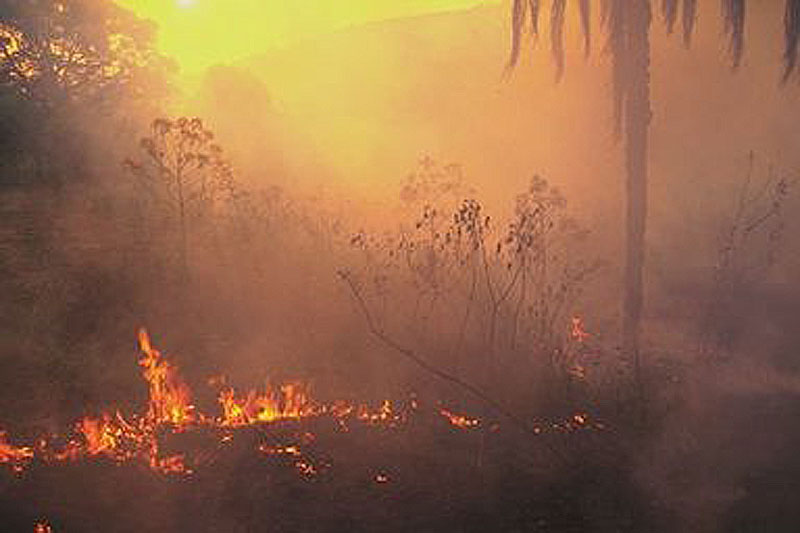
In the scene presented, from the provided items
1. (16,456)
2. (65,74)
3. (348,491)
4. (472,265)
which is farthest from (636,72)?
(65,74)

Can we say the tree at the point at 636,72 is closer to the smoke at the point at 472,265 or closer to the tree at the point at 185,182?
the smoke at the point at 472,265

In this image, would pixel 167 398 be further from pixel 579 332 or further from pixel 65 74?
pixel 65 74

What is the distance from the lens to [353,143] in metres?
29.2

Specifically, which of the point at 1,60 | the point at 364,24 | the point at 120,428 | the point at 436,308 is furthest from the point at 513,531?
the point at 364,24

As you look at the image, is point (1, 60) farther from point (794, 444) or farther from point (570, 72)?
point (794, 444)

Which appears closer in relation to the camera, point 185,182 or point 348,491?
point 348,491

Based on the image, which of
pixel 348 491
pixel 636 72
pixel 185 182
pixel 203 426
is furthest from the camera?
pixel 185 182

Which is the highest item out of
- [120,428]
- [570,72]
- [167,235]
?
[570,72]

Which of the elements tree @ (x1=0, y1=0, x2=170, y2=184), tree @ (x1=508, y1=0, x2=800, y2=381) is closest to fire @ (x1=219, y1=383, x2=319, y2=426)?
tree @ (x1=508, y1=0, x2=800, y2=381)

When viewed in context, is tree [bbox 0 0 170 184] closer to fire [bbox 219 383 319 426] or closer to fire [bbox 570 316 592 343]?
fire [bbox 219 383 319 426]

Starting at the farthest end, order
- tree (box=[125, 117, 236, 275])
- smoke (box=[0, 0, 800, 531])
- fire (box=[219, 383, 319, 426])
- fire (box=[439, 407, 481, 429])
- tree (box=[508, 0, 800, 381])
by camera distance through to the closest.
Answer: tree (box=[125, 117, 236, 275])
tree (box=[508, 0, 800, 381])
smoke (box=[0, 0, 800, 531])
fire (box=[439, 407, 481, 429])
fire (box=[219, 383, 319, 426])

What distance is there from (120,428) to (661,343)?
944cm

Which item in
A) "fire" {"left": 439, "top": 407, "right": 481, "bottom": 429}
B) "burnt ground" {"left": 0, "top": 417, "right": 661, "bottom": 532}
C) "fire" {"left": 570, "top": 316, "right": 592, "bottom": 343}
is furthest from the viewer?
"fire" {"left": 570, "top": 316, "right": 592, "bottom": 343}

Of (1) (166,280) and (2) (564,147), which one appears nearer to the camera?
(1) (166,280)
